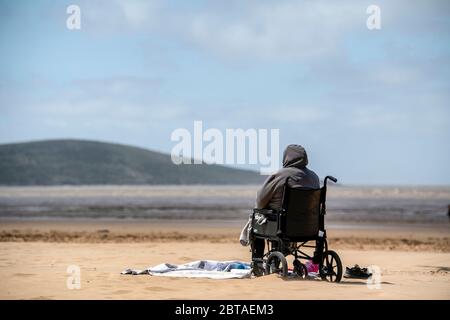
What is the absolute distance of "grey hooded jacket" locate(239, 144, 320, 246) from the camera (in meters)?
8.21

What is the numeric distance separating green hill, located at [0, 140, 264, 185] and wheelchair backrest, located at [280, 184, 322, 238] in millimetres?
156765

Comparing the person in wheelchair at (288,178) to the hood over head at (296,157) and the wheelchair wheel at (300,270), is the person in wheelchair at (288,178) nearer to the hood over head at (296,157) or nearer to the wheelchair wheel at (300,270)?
the hood over head at (296,157)

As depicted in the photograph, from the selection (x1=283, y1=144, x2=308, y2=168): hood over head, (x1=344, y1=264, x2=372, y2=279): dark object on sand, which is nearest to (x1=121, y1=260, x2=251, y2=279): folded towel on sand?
(x1=344, y1=264, x2=372, y2=279): dark object on sand

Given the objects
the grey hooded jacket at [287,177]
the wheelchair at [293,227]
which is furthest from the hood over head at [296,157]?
the wheelchair at [293,227]

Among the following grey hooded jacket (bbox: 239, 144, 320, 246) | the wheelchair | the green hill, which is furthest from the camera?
the green hill

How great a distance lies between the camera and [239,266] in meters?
9.55

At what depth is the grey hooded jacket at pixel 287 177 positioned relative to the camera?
821 centimetres

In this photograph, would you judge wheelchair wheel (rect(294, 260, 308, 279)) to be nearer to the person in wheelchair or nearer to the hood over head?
the person in wheelchair

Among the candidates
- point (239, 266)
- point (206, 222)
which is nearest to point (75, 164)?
point (206, 222)

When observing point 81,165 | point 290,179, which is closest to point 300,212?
point 290,179

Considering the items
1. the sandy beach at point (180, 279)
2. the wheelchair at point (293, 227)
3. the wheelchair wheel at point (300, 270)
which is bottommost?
the sandy beach at point (180, 279)

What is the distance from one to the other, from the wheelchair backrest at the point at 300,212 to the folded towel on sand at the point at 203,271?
956 mm
